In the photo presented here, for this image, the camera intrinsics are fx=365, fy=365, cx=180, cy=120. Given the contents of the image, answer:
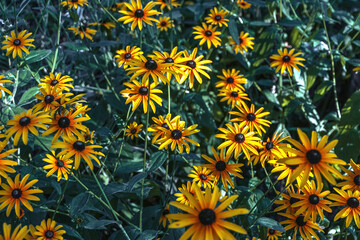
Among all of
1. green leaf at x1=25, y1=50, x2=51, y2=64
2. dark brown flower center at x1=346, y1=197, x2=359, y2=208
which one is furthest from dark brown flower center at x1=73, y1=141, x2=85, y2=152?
dark brown flower center at x1=346, y1=197, x2=359, y2=208

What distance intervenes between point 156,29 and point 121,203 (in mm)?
1213

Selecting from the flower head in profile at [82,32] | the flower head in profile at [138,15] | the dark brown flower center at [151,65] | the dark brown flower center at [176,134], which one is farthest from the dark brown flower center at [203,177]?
the flower head in profile at [82,32]

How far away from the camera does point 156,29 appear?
2564 millimetres

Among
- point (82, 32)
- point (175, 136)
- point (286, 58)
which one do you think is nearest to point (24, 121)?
point (175, 136)

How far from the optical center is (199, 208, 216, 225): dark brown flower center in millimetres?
1054

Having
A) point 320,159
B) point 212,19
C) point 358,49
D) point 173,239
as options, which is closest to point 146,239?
point 173,239

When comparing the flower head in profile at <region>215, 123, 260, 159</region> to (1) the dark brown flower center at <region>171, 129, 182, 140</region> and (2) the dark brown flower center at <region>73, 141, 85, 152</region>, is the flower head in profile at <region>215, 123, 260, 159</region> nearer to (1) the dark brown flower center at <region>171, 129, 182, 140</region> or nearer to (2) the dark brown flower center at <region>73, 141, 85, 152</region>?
(1) the dark brown flower center at <region>171, 129, 182, 140</region>

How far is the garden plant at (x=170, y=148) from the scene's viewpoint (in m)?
1.40

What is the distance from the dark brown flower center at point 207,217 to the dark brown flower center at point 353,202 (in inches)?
27.2

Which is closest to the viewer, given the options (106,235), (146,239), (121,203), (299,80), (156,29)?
(146,239)

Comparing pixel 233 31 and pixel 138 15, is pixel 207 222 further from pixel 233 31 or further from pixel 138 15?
pixel 233 31

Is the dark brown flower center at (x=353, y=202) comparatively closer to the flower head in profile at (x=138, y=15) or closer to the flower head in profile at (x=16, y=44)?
the flower head in profile at (x=138, y=15)

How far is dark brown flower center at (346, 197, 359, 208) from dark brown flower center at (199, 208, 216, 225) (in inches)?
27.2

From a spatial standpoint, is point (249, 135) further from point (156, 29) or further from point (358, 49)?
point (358, 49)
